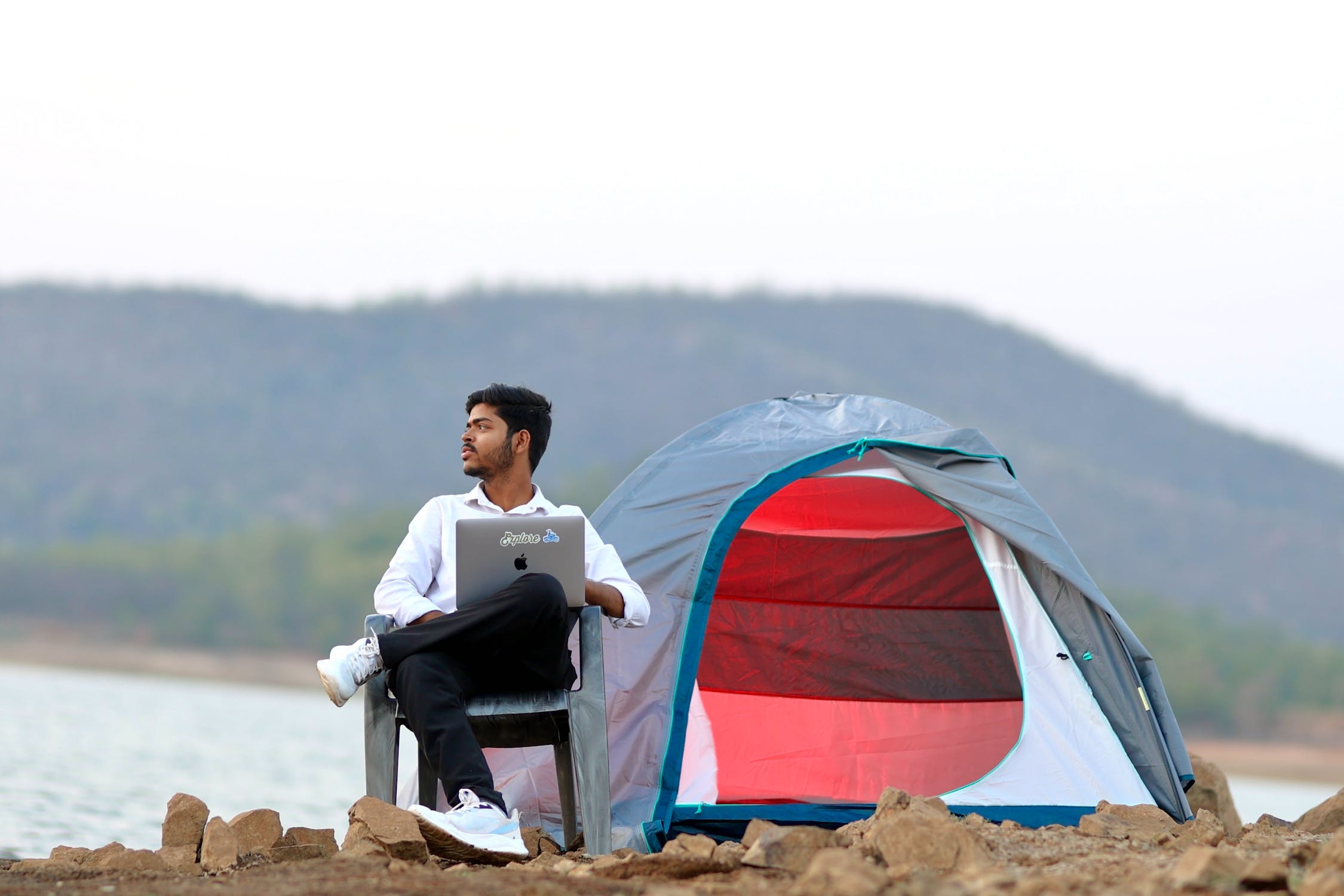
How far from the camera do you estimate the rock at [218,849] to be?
337cm

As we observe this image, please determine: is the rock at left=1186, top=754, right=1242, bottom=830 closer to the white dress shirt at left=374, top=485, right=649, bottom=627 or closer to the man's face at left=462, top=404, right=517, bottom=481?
the white dress shirt at left=374, top=485, right=649, bottom=627

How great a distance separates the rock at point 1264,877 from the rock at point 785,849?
0.86 metres

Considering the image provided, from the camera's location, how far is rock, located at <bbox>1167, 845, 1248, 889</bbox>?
7.75 feet

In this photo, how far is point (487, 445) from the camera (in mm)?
3756

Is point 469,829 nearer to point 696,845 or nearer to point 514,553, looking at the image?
point 696,845

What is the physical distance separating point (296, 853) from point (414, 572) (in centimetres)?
73

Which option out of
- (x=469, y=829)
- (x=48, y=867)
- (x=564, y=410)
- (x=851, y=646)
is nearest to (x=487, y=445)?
(x=469, y=829)

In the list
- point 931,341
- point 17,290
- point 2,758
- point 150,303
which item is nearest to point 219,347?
point 150,303

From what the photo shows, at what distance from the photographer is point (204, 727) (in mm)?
13367

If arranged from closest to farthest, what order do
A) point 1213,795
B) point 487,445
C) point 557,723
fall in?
point 557,723 < point 487,445 < point 1213,795

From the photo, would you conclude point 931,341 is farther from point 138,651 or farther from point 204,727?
point 204,727

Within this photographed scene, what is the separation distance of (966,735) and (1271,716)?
2147cm

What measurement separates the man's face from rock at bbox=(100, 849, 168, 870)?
1.20 meters

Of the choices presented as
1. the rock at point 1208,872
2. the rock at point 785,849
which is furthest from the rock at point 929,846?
the rock at point 1208,872
